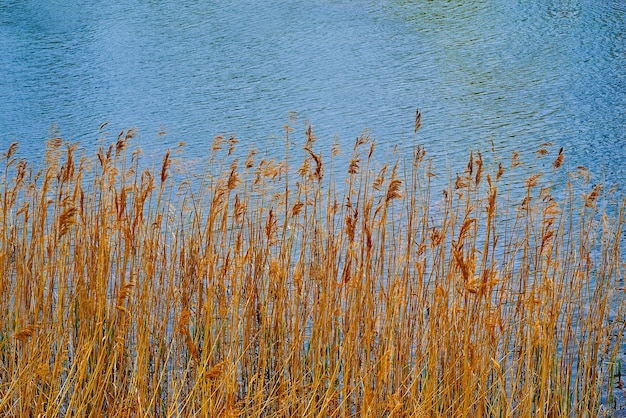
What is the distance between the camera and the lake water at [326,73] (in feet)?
31.0

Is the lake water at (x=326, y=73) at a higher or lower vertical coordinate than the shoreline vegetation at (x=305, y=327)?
higher

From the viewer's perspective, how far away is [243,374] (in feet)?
11.8

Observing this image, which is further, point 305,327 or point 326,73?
point 326,73

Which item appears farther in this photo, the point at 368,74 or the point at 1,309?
the point at 368,74

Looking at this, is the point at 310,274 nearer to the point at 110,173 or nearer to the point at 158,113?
the point at 110,173

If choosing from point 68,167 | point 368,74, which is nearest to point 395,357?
point 68,167

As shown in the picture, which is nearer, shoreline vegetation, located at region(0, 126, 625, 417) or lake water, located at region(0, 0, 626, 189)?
shoreline vegetation, located at region(0, 126, 625, 417)

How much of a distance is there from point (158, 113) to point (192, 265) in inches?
276

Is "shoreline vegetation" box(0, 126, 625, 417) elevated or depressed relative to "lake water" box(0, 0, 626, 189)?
depressed

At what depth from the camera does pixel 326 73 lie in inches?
482

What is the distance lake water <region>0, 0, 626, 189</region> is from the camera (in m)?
9.45

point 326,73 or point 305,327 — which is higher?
point 326,73

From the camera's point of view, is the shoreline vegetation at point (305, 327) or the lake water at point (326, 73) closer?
the shoreline vegetation at point (305, 327)

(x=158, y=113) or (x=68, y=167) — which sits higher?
(x=158, y=113)
